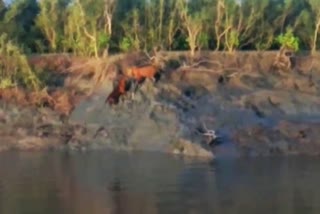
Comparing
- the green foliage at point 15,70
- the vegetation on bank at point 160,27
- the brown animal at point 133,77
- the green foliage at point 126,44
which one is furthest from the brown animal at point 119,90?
the green foliage at point 126,44

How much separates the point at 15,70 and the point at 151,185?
13.4 meters

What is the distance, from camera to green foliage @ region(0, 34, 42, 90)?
3447 cm

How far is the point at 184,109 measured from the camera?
31656 mm

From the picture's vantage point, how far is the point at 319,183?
76.2 ft

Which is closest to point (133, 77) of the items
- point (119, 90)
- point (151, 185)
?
point (119, 90)

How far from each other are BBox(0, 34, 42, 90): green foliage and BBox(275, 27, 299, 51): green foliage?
34.0ft

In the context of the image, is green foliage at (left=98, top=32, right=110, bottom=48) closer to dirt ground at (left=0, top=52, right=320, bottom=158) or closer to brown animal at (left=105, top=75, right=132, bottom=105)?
dirt ground at (left=0, top=52, right=320, bottom=158)

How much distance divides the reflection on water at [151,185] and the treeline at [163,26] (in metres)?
9.15

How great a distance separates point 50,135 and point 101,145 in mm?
2170

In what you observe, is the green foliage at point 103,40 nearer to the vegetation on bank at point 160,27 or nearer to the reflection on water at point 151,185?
the vegetation on bank at point 160,27

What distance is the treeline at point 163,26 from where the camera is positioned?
37531 mm

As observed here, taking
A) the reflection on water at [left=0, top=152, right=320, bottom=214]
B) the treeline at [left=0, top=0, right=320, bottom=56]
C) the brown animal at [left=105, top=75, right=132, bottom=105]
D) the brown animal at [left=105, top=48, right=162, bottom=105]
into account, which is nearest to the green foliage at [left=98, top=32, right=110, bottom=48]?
the treeline at [left=0, top=0, right=320, bottom=56]

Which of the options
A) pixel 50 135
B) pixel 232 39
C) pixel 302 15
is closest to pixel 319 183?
pixel 50 135

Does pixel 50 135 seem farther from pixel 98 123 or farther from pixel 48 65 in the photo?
pixel 48 65
